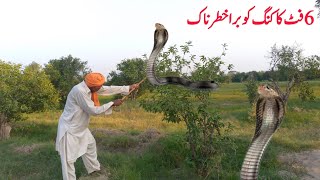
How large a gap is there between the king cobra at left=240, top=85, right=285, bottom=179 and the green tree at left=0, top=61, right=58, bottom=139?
10.4 metres

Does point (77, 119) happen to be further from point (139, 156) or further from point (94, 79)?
point (139, 156)

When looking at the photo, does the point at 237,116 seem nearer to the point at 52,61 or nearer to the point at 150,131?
the point at 150,131

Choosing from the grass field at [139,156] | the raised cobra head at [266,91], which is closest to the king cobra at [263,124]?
the raised cobra head at [266,91]

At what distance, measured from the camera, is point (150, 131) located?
33.8ft

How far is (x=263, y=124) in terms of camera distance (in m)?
2.90

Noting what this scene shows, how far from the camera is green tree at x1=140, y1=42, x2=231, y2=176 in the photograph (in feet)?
22.5

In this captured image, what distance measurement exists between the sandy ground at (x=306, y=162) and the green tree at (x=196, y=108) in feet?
4.94

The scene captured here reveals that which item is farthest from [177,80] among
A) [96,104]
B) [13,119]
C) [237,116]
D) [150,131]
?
[237,116]

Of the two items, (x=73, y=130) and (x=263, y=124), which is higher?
(x=263, y=124)

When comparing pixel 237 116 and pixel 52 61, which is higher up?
pixel 52 61

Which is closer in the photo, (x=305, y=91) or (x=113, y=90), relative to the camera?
(x=113, y=90)

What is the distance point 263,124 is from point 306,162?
623cm

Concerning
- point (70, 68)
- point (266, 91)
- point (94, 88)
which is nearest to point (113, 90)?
point (94, 88)

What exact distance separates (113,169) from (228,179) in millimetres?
1853
